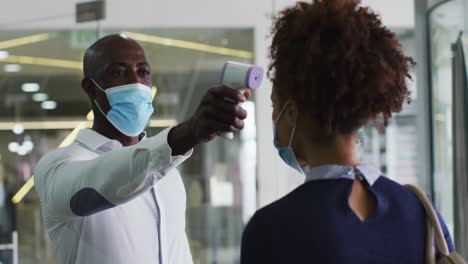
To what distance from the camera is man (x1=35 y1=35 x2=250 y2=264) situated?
5.82 ft

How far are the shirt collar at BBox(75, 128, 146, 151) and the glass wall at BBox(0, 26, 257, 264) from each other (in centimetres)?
382

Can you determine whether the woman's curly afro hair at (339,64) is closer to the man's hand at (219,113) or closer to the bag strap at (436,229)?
the man's hand at (219,113)

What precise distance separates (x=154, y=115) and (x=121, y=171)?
448 cm

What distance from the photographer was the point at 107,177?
1840 millimetres

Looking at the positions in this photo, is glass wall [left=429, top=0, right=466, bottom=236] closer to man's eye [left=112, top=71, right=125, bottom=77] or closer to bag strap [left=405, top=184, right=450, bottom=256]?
man's eye [left=112, top=71, right=125, bottom=77]

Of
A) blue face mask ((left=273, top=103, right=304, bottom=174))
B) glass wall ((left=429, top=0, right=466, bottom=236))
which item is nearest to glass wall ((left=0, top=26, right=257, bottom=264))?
glass wall ((left=429, top=0, right=466, bottom=236))

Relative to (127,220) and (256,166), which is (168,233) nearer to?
(127,220)

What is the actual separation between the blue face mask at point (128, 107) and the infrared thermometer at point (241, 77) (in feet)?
2.78

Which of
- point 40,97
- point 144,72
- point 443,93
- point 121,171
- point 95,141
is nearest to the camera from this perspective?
point 121,171

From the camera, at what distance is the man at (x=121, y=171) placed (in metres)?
1.77

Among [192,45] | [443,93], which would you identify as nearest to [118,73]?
[443,93]

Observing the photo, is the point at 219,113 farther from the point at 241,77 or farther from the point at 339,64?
the point at 339,64

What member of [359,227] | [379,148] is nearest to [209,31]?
[379,148]

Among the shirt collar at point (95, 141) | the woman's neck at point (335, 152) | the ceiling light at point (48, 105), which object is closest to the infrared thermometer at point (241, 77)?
the woman's neck at point (335, 152)
